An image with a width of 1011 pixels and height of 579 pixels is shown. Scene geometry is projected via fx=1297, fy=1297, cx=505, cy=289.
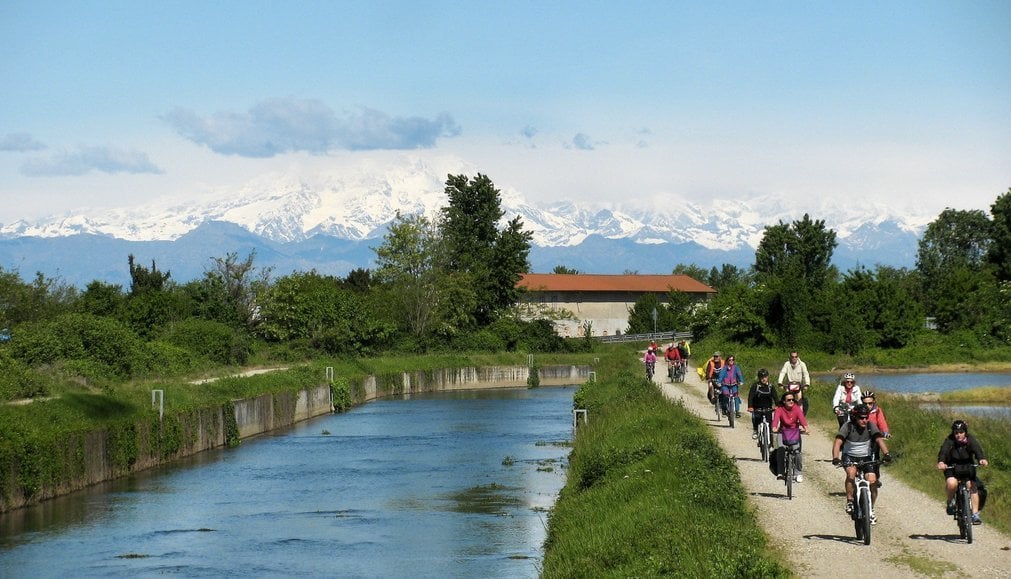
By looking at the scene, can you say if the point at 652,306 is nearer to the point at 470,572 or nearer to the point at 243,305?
the point at 243,305

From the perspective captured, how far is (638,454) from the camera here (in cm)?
2775

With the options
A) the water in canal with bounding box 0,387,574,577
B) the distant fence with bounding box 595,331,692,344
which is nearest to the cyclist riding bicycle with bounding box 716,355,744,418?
the water in canal with bounding box 0,387,574,577

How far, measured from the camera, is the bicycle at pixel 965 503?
60.5 ft

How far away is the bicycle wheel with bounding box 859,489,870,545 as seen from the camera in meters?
18.7

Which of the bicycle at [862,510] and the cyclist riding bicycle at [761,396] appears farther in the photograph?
the cyclist riding bicycle at [761,396]

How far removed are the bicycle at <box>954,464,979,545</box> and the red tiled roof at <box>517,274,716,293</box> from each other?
12542cm

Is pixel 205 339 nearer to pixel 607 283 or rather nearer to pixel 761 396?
pixel 761 396

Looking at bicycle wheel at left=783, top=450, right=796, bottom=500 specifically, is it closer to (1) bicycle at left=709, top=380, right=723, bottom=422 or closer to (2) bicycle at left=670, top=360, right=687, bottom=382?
(1) bicycle at left=709, top=380, right=723, bottom=422

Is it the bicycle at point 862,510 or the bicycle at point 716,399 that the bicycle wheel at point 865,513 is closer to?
the bicycle at point 862,510

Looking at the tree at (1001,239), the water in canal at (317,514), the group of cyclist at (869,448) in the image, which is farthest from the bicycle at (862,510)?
the tree at (1001,239)

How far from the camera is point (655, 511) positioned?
2042 centimetres

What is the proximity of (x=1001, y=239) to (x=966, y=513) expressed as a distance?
105879mm

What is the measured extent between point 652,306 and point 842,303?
42100 mm

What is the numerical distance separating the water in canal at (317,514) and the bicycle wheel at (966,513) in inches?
310
